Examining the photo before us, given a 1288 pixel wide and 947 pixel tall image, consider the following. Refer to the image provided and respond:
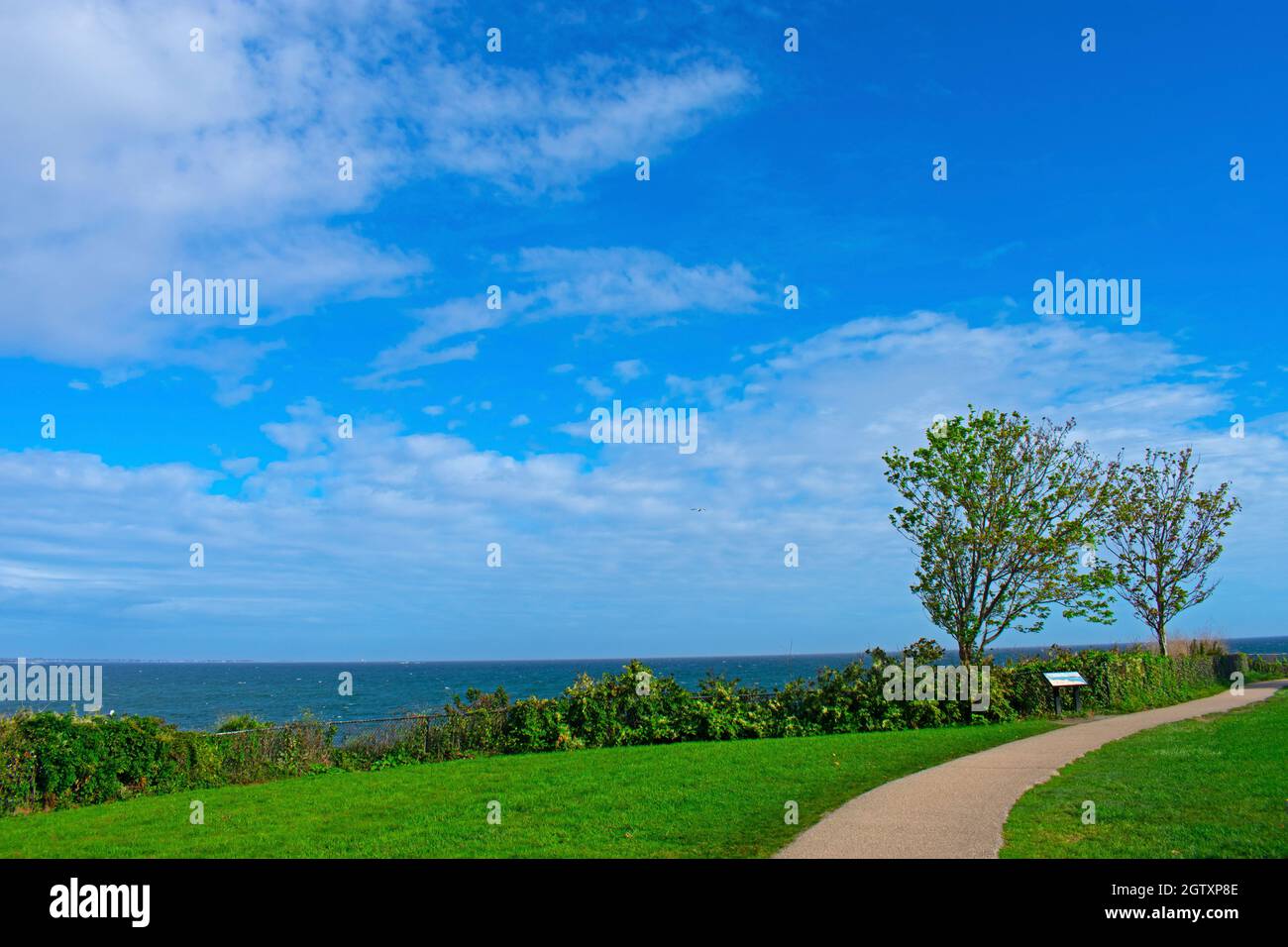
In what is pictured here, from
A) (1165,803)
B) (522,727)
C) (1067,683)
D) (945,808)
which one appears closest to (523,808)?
(945,808)

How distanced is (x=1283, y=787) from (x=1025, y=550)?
46.2 ft

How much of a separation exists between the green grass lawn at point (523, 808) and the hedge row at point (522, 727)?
839 millimetres

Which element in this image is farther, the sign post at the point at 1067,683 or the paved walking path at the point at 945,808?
the sign post at the point at 1067,683

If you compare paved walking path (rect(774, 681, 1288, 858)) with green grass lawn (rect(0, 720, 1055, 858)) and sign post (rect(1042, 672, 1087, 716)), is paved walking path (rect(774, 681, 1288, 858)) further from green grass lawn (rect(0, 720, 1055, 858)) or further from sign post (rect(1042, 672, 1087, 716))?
sign post (rect(1042, 672, 1087, 716))

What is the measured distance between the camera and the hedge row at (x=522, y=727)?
14.9 m

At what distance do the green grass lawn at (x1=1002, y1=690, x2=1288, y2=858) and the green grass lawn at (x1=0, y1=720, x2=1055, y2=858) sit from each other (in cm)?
246

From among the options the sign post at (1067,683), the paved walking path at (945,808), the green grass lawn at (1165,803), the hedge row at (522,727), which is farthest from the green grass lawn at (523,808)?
the sign post at (1067,683)

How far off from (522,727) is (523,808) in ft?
26.8

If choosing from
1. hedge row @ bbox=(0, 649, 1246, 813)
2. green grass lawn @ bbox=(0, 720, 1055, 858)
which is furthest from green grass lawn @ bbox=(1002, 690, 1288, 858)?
hedge row @ bbox=(0, 649, 1246, 813)

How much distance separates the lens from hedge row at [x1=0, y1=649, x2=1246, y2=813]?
1491 cm

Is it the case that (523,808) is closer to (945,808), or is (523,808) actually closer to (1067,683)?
(945,808)

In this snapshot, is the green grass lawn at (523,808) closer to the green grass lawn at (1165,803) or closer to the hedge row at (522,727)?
the hedge row at (522,727)

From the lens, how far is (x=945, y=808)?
1066 cm
